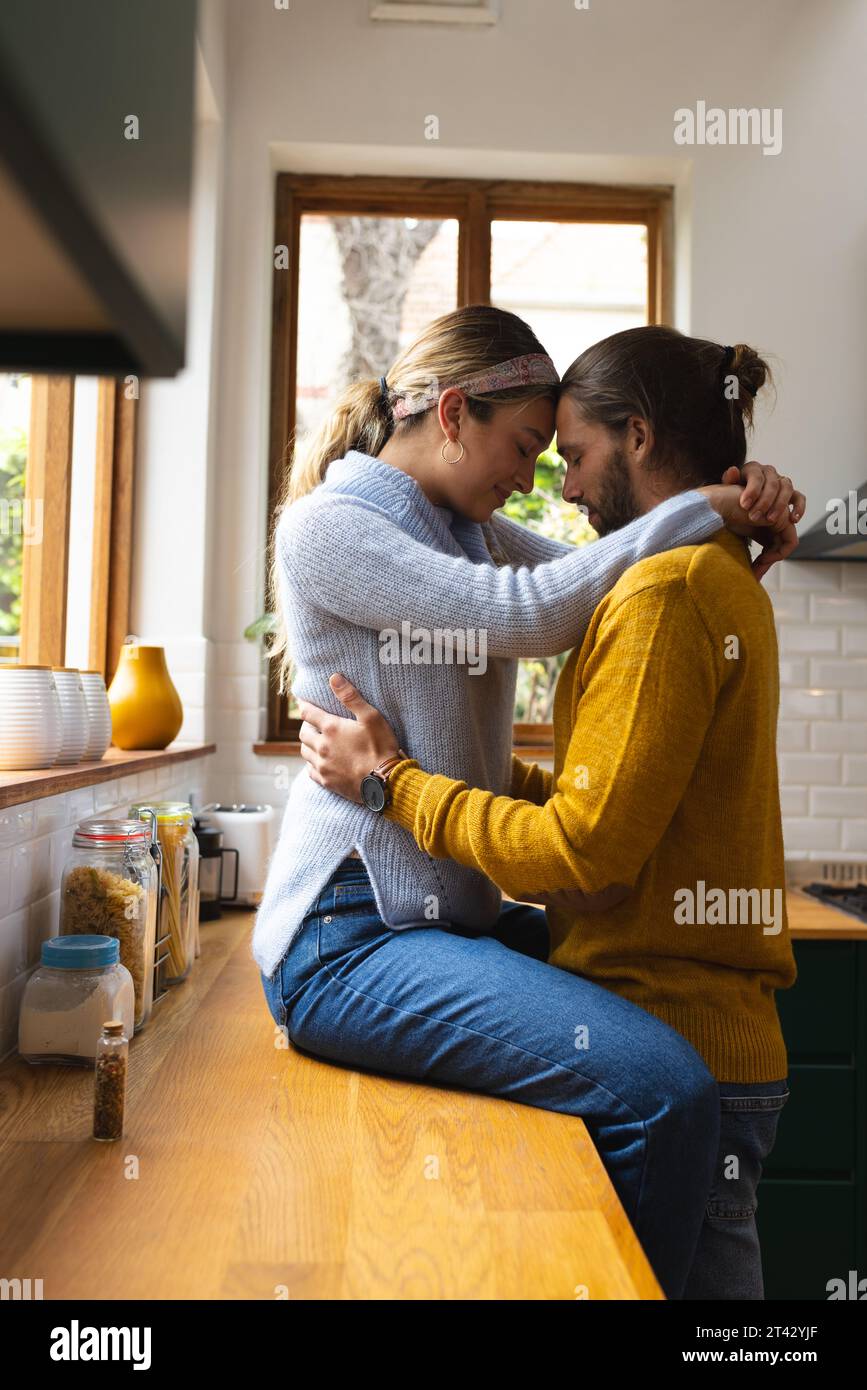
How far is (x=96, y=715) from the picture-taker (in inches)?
76.1

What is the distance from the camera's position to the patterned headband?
4.96 ft

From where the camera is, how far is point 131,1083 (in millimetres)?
1390

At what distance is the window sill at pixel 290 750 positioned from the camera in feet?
9.66

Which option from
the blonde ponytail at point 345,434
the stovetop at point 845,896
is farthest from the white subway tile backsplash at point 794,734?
the blonde ponytail at point 345,434

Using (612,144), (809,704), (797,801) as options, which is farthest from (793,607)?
(612,144)

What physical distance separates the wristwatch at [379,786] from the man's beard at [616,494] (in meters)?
0.42

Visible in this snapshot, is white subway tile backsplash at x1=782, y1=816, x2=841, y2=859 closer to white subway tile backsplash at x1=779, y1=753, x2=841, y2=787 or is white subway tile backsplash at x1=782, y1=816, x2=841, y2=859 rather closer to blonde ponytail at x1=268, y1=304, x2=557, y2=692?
white subway tile backsplash at x1=779, y1=753, x2=841, y2=787

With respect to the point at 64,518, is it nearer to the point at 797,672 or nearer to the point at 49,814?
the point at 49,814

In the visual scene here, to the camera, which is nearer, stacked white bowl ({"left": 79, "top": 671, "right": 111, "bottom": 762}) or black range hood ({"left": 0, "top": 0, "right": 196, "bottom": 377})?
black range hood ({"left": 0, "top": 0, "right": 196, "bottom": 377})

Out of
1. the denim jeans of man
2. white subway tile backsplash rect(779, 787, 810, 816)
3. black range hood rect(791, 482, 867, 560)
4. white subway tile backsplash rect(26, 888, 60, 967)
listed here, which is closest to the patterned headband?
the denim jeans of man

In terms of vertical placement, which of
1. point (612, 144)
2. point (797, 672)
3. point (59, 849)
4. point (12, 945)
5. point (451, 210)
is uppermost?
point (612, 144)

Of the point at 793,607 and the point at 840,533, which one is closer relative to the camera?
the point at 840,533

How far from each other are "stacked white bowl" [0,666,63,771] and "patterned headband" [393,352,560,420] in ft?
→ 2.03

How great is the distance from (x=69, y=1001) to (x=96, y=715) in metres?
0.63
